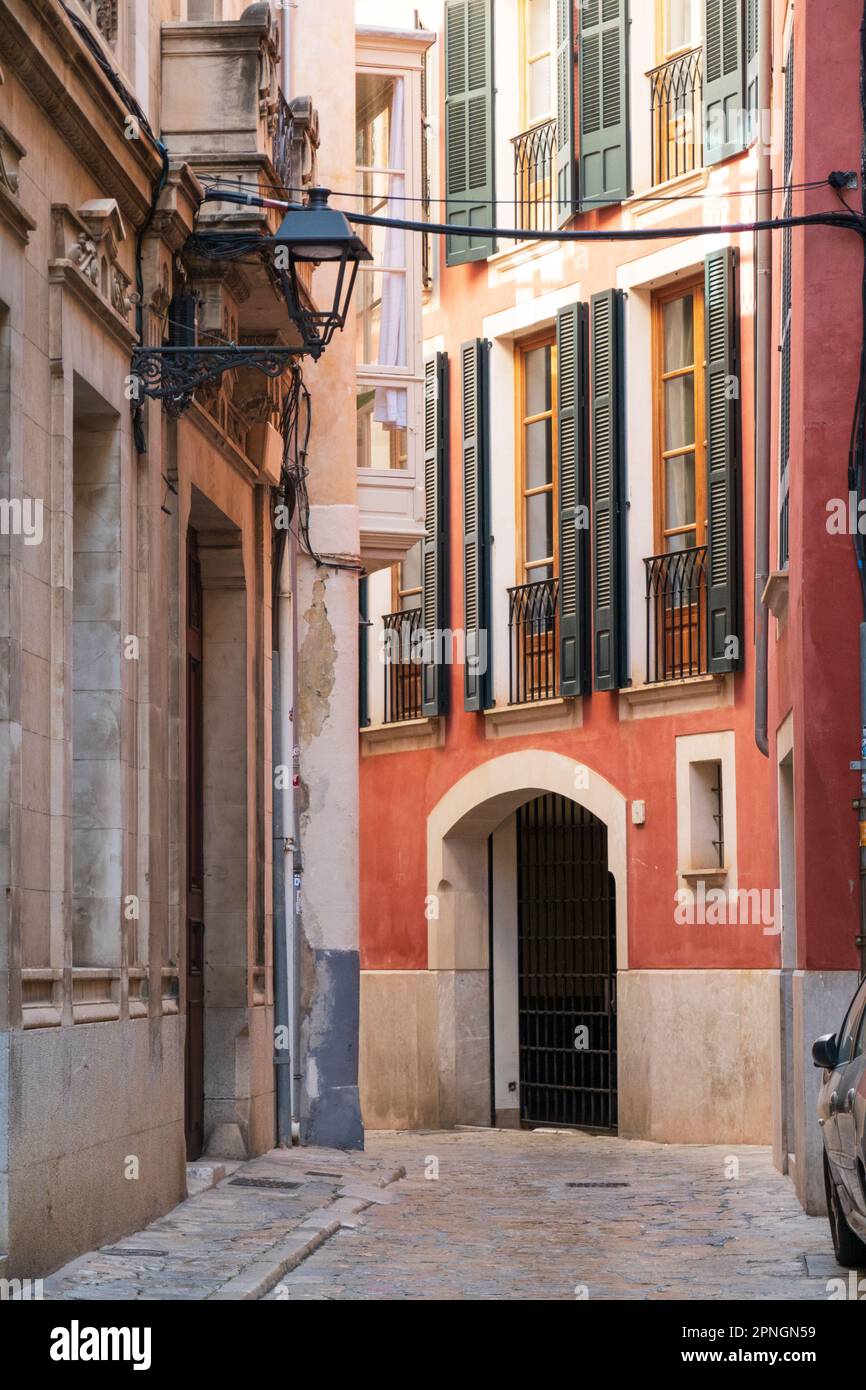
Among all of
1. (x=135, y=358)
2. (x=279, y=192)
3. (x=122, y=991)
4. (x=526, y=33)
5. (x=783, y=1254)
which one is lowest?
(x=783, y=1254)

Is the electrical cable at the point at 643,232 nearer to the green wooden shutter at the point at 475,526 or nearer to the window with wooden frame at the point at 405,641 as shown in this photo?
the green wooden shutter at the point at 475,526

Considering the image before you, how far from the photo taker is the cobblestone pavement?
1028 centimetres

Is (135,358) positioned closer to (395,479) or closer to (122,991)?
(122,991)

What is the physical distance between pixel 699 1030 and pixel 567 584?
4.64m

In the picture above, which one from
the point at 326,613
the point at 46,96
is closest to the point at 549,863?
the point at 326,613

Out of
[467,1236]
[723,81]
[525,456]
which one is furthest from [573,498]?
[467,1236]

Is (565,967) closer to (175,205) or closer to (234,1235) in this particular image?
(234,1235)

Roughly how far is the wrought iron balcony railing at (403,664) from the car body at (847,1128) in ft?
46.4

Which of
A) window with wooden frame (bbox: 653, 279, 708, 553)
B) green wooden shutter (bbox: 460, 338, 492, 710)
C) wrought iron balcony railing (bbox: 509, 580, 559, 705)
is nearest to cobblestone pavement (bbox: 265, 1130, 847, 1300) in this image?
wrought iron balcony railing (bbox: 509, 580, 559, 705)

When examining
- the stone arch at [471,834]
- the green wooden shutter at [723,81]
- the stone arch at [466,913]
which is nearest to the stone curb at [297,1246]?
the stone arch at [471,834]

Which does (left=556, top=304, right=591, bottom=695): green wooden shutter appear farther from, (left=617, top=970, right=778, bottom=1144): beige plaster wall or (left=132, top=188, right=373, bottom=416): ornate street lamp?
(left=132, top=188, right=373, bottom=416): ornate street lamp

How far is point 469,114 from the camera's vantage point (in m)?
24.9

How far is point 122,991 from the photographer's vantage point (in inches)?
469

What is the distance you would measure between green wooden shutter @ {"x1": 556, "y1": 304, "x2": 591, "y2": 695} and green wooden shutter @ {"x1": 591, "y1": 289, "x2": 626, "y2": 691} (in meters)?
0.14
